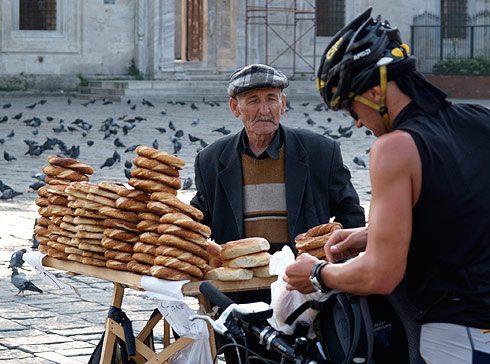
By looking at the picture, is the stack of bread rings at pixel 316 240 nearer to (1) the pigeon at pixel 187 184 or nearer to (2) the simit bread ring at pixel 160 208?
(2) the simit bread ring at pixel 160 208

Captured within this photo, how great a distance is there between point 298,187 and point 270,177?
0.57 feet

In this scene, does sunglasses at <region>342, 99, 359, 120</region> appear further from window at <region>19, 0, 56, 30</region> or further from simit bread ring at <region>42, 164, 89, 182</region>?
window at <region>19, 0, 56, 30</region>

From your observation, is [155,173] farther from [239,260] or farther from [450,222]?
[450,222]

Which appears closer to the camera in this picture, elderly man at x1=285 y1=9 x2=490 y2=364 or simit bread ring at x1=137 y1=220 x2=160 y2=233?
elderly man at x1=285 y1=9 x2=490 y2=364

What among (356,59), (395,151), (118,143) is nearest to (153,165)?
(356,59)

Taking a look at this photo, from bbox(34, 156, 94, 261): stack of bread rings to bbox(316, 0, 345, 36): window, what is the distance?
3158 cm

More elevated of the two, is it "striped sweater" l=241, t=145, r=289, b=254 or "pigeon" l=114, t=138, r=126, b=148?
"striped sweater" l=241, t=145, r=289, b=254

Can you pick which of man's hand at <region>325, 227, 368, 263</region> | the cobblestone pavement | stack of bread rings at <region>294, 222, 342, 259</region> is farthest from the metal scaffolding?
man's hand at <region>325, 227, 368, 263</region>

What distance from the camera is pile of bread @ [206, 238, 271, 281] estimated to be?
379cm

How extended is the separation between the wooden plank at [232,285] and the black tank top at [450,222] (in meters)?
1.31

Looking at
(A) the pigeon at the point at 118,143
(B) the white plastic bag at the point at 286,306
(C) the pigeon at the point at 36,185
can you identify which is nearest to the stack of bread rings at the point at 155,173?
(B) the white plastic bag at the point at 286,306

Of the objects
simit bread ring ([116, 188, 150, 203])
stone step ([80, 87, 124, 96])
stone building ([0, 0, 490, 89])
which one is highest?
stone building ([0, 0, 490, 89])

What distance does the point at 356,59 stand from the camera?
8.51 feet

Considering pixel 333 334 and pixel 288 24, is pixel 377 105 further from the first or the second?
pixel 288 24
